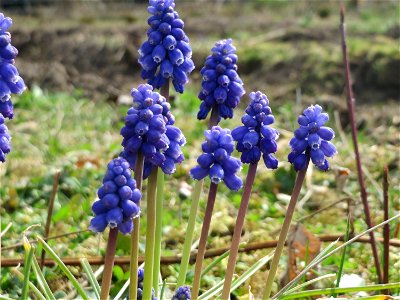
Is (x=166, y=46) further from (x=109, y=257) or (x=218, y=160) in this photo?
(x=109, y=257)

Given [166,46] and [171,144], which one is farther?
[166,46]

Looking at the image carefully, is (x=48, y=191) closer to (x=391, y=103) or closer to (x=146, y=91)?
(x=146, y=91)

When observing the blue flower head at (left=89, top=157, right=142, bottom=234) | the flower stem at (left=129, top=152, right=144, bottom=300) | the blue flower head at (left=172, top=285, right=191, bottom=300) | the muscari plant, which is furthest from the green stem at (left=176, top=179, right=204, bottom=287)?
the blue flower head at (left=89, top=157, right=142, bottom=234)

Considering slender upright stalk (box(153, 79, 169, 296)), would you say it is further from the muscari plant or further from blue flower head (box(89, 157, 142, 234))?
blue flower head (box(89, 157, 142, 234))

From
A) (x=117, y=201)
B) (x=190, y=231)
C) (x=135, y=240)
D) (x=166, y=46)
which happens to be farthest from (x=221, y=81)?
(x=117, y=201)

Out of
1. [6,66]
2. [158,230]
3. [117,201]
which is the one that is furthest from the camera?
[158,230]

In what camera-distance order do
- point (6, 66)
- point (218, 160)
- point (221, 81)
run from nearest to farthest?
point (218, 160), point (6, 66), point (221, 81)

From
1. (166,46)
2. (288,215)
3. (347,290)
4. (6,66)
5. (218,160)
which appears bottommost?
(347,290)
